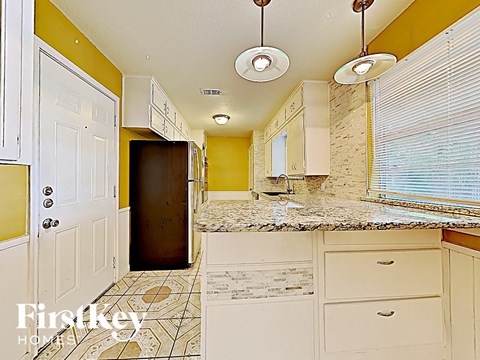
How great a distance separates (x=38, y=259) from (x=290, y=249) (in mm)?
1691

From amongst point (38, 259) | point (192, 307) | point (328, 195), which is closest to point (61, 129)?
point (38, 259)

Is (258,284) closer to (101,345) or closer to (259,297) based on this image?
(259,297)

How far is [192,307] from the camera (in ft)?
7.38

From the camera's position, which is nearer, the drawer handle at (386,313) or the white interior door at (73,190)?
the drawer handle at (386,313)

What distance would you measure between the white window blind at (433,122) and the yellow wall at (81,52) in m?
2.58

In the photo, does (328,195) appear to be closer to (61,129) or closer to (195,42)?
(195,42)

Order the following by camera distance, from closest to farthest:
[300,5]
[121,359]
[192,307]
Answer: [121,359] < [300,5] < [192,307]

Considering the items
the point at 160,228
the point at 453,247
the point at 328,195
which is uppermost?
the point at 328,195

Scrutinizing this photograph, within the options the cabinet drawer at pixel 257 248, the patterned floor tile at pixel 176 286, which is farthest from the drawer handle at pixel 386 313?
the patterned floor tile at pixel 176 286

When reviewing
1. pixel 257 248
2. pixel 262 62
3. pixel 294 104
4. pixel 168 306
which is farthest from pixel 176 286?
pixel 294 104

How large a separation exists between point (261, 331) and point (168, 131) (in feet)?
10.7

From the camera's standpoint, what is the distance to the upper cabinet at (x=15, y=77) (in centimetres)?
88

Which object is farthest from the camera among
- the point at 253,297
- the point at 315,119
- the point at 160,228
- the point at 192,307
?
the point at 160,228

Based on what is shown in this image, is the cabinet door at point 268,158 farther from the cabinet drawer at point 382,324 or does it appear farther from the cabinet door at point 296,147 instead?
the cabinet drawer at point 382,324
